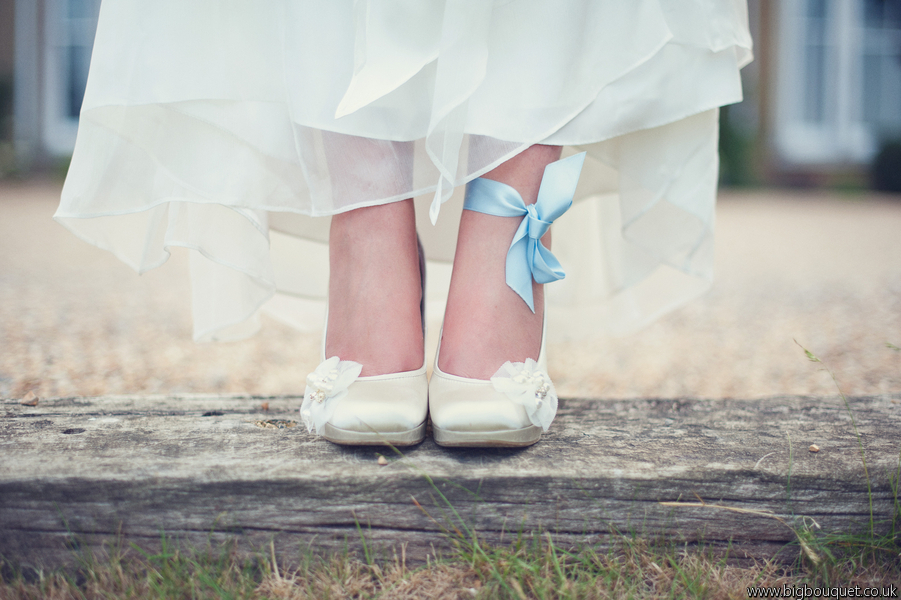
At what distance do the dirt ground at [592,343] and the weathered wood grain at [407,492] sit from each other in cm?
Answer: 57

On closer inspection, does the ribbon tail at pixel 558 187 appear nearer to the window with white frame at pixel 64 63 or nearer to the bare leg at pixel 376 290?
the bare leg at pixel 376 290

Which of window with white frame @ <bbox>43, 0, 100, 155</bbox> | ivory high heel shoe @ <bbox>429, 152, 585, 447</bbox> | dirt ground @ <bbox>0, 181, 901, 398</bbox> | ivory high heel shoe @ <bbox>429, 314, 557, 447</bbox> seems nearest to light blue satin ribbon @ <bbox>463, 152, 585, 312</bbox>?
ivory high heel shoe @ <bbox>429, 152, 585, 447</bbox>

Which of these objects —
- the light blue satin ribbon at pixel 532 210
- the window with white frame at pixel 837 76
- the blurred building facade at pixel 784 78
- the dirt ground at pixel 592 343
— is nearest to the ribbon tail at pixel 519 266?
the light blue satin ribbon at pixel 532 210

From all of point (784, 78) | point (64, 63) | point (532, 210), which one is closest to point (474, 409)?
point (532, 210)

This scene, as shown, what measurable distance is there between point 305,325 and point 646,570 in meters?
0.80

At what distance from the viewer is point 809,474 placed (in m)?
0.66

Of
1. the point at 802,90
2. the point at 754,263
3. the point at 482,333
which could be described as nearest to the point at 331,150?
the point at 482,333

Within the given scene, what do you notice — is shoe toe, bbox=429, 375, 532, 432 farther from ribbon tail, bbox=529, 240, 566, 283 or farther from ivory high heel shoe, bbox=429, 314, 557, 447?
ribbon tail, bbox=529, 240, 566, 283

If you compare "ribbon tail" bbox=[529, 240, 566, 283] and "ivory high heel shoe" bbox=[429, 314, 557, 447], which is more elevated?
"ribbon tail" bbox=[529, 240, 566, 283]

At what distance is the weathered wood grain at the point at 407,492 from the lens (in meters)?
0.63

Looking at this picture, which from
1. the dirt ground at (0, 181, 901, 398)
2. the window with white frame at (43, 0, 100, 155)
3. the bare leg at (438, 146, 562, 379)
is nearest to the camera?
the bare leg at (438, 146, 562, 379)

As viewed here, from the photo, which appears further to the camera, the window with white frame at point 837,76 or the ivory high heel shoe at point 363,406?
the window with white frame at point 837,76

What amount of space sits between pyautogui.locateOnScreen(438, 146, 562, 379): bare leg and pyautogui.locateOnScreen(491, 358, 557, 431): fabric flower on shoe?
22 millimetres

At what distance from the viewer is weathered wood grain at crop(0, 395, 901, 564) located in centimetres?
Result: 63
